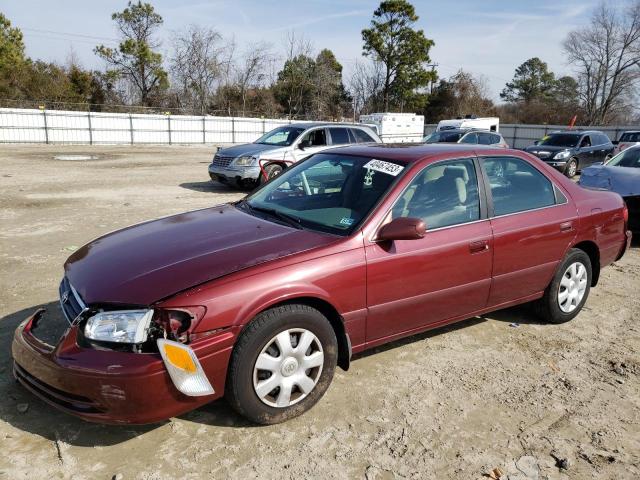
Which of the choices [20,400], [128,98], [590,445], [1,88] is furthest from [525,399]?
[128,98]

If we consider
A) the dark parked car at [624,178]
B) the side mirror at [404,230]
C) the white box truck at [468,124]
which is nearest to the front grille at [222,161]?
the dark parked car at [624,178]

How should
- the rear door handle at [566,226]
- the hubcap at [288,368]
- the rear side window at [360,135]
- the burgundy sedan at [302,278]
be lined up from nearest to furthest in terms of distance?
the burgundy sedan at [302,278], the hubcap at [288,368], the rear door handle at [566,226], the rear side window at [360,135]

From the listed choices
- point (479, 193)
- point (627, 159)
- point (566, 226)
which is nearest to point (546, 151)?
point (627, 159)

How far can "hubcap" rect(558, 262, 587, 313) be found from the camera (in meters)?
4.57

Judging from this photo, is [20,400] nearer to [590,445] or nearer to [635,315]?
[590,445]

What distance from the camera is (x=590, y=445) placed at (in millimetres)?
2928

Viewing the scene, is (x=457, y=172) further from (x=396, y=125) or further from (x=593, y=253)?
(x=396, y=125)

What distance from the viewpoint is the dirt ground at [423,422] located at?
2680mm

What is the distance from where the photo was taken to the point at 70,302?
3.00 m

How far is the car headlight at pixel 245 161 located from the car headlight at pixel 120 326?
943 centimetres

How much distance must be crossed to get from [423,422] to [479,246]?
1.38m

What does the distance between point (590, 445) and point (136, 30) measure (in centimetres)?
4287

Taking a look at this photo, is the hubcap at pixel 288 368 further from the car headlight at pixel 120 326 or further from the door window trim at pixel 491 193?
the door window trim at pixel 491 193

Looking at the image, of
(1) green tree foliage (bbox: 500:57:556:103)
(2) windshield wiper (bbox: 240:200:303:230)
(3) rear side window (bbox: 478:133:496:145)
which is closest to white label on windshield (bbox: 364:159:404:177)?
(2) windshield wiper (bbox: 240:200:303:230)
